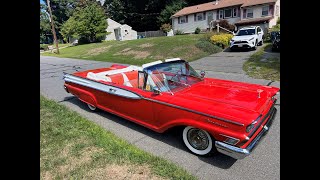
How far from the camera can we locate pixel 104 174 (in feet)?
10.0

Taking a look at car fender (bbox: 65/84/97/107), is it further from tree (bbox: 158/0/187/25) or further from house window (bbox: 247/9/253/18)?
tree (bbox: 158/0/187/25)

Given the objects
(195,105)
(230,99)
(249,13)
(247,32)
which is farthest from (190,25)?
(195,105)

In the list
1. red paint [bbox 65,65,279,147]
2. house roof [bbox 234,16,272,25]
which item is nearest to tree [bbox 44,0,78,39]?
house roof [bbox 234,16,272,25]

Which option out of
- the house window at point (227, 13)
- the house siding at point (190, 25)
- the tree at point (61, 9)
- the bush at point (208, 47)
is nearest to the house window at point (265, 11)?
the house window at point (227, 13)

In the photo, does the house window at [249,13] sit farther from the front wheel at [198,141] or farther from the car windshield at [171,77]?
the front wheel at [198,141]

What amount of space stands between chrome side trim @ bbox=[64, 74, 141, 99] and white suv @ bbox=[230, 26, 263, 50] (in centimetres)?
1226

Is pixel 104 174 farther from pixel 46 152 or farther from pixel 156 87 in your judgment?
pixel 156 87

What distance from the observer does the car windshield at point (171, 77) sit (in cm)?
397

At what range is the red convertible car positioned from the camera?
2.93m
